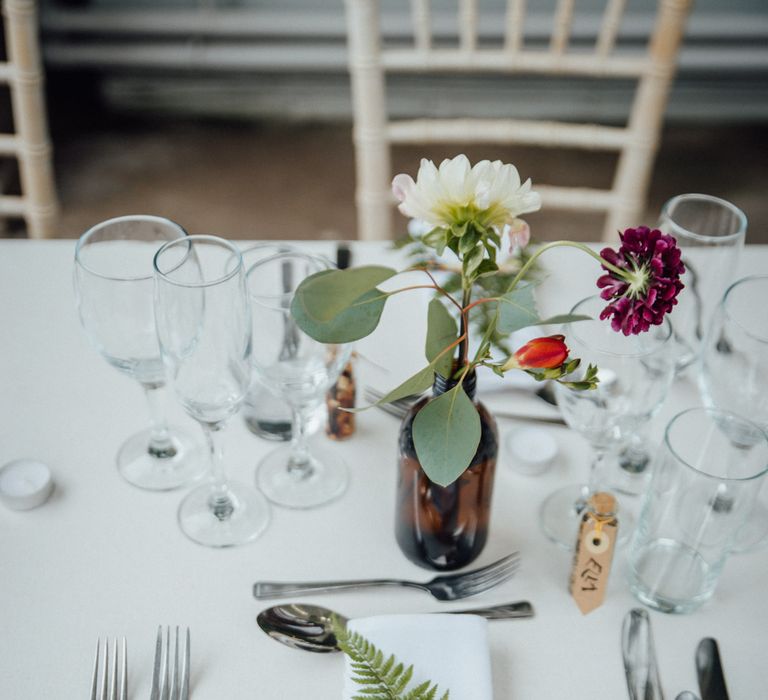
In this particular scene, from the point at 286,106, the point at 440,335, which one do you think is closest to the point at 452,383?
the point at 440,335

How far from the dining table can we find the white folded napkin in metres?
0.04

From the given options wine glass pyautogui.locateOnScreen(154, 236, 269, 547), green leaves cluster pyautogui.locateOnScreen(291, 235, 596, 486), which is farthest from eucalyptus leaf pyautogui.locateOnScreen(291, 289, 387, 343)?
wine glass pyautogui.locateOnScreen(154, 236, 269, 547)

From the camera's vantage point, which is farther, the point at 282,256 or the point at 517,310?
the point at 282,256

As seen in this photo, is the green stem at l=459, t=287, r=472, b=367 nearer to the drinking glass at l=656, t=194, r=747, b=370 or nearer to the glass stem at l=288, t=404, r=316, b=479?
the glass stem at l=288, t=404, r=316, b=479

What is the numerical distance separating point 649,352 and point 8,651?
1.97ft

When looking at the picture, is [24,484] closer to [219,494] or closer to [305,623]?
[219,494]

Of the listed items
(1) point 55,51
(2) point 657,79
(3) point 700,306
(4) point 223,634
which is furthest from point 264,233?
(4) point 223,634

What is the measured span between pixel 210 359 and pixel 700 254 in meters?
0.56

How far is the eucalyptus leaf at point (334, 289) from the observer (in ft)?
2.30

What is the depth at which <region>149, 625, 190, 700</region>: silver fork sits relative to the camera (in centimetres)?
76

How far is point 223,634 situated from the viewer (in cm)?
81

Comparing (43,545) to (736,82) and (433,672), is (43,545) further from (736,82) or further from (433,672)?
(736,82)

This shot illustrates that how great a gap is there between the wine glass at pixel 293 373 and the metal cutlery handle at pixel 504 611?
19 centimetres

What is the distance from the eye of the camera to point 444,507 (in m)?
0.83
